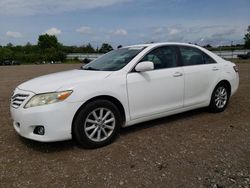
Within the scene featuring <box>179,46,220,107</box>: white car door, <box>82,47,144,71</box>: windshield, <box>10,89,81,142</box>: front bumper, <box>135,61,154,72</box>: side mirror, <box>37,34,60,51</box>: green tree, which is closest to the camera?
<box>10,89,81,142</box>: front bumper

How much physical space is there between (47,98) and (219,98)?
370 cm

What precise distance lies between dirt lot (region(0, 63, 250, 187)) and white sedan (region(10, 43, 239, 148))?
289 mm

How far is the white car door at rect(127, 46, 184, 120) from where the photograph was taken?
4.33 meters

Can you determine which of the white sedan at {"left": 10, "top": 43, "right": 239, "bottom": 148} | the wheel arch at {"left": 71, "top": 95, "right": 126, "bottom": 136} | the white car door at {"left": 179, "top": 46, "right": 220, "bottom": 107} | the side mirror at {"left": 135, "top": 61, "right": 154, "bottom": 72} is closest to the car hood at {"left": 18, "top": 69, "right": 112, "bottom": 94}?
the white sedan at {"left": 10, "top": 43, "right": 239, "bottom": 148}

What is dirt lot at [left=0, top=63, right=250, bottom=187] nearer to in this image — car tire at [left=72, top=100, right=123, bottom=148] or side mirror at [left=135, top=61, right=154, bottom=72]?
car tire at [left=72, top=100, right=123, bottom=148]

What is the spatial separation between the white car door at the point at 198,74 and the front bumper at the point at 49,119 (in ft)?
7.51

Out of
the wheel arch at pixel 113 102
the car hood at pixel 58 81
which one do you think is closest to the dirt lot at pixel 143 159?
the wheel arch at pixel 113 102

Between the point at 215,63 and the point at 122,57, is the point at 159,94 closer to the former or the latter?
the point at 122,57

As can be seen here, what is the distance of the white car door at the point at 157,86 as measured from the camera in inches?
170

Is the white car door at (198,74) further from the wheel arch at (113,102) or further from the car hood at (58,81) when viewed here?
the car hood at (58,81)

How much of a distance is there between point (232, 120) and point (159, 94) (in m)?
1.73

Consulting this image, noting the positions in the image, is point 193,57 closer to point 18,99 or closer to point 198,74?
point 198,74

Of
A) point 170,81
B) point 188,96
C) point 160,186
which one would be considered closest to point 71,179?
point 160,186

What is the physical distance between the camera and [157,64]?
475cm
